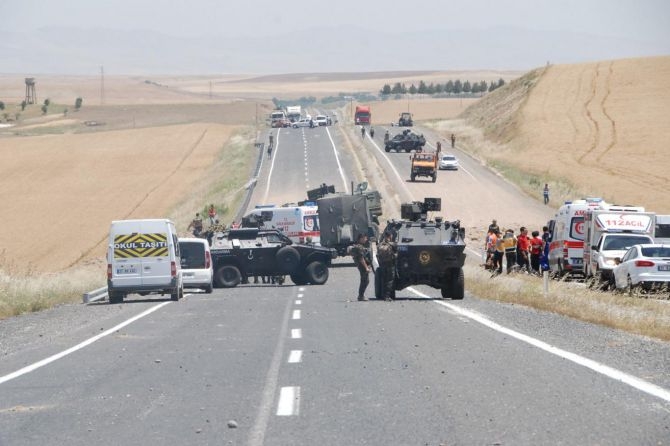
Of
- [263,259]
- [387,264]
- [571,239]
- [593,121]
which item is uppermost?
[593,121]

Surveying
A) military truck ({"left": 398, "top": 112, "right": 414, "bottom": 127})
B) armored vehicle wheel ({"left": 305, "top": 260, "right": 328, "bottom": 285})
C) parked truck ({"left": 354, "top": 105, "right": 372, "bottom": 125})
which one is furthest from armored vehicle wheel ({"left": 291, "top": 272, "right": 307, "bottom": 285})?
parked truck ({"left": 354, "top": 105, "right": 372, "bottom": 125})

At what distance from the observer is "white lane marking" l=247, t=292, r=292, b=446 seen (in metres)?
8.91

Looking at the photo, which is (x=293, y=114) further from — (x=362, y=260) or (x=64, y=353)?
(x=64, y=353)

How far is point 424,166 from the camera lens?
2997 inches

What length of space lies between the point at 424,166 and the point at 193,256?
46.4 meters

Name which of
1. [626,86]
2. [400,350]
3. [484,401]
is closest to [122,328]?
[400,350]

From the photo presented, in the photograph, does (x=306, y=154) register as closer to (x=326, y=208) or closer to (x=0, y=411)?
(x=326, y=208)

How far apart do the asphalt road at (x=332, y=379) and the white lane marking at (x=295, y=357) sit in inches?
1.1

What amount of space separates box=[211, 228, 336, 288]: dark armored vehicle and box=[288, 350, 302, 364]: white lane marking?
17.8m

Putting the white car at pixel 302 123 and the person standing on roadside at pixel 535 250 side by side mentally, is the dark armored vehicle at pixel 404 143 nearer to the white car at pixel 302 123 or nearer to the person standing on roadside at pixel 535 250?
the white car at pixel 302 123

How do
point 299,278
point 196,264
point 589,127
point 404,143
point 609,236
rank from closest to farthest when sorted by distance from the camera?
point 609,236, point 196,264, point 299,278, point 404,143, point 589,127

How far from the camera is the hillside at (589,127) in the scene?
243 feet

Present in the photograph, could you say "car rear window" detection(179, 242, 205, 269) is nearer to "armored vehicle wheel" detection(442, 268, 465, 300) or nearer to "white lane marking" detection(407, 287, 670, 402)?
"armored vehicle wheel" detection(442, 268, 465, 300)

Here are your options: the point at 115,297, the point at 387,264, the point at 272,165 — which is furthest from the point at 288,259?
the point at 272,165
